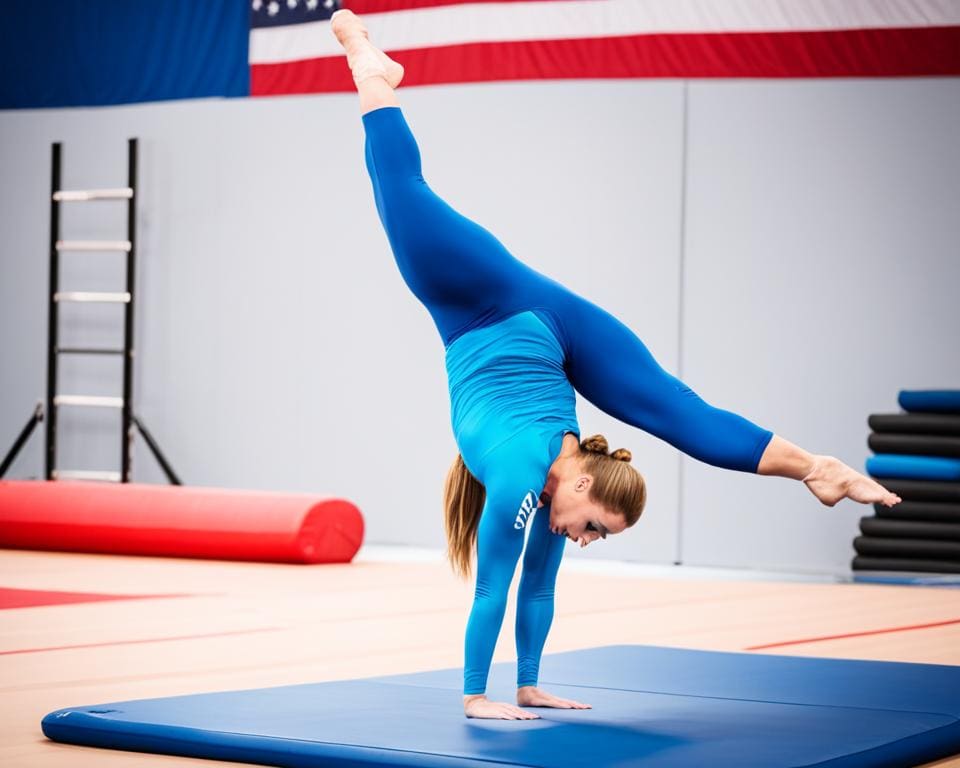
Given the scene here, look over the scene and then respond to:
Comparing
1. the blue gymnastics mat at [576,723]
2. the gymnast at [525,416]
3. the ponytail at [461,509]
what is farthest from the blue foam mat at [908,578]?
the ponytail at [461,509]

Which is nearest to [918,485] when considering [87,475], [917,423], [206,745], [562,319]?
[917,423]

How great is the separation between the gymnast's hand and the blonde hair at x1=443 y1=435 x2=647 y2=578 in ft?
0.96

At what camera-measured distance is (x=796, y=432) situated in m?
8.03

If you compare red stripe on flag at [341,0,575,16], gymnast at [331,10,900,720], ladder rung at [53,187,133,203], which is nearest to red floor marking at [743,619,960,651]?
gymnast at [331,10,900,720]

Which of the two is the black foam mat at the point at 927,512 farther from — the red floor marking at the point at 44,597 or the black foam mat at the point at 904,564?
the red floor marking at the point at 44,597

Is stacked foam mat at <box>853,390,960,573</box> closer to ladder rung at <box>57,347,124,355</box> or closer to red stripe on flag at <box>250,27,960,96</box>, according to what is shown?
red stripe on flag at <box>250,27,960,96</box>

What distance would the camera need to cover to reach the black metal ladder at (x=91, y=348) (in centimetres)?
906

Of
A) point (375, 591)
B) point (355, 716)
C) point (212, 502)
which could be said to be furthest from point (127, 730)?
point (212, 502)

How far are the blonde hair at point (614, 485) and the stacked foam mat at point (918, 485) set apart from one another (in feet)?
14.6

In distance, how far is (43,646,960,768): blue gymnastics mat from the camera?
279cm

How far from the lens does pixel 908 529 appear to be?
745 cm

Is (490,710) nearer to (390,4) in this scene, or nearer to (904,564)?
(904,564)

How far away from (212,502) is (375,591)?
4.64 ft

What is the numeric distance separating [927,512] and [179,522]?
364 centimetres
